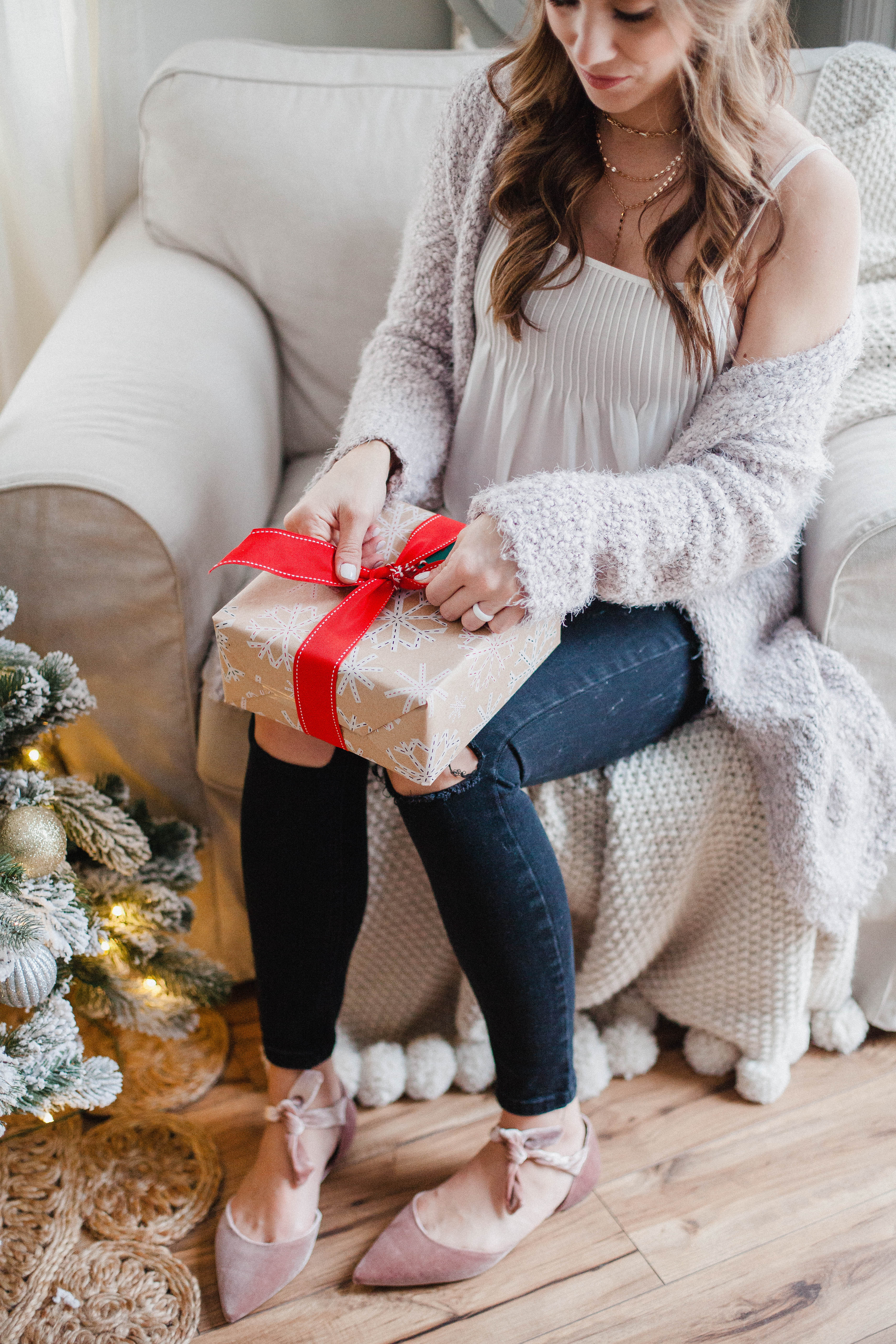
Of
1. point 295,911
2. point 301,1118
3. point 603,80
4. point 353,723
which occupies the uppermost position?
point 603,80

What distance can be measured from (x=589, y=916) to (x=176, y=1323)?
54 cm

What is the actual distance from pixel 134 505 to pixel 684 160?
607 millimetres

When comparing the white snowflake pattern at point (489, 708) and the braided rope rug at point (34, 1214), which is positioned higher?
the white snowflake pattern at point (489, 708)

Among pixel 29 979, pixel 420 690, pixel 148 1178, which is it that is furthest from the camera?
pixel 148 1178

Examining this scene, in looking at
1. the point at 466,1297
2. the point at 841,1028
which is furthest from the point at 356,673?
the point at 841,1028

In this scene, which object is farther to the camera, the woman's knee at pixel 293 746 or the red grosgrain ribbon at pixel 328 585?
the woman's knee at pixel 293 746

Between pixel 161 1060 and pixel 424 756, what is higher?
pixel 424 756

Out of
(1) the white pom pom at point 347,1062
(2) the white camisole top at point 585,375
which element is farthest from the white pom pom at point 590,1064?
(2) the white camisole top at point 585,375

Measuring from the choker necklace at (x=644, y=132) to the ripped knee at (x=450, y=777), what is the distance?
596 millimetres

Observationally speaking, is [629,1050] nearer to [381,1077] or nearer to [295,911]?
[381,1077]

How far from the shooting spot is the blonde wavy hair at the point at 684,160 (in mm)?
818

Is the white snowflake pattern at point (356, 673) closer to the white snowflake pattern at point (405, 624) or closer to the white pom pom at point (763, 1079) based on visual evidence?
the white snowflake pattern at point (405, 624)

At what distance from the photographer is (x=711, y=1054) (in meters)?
1.10

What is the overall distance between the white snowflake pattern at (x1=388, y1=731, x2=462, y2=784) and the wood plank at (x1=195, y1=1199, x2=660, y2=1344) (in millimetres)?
512
